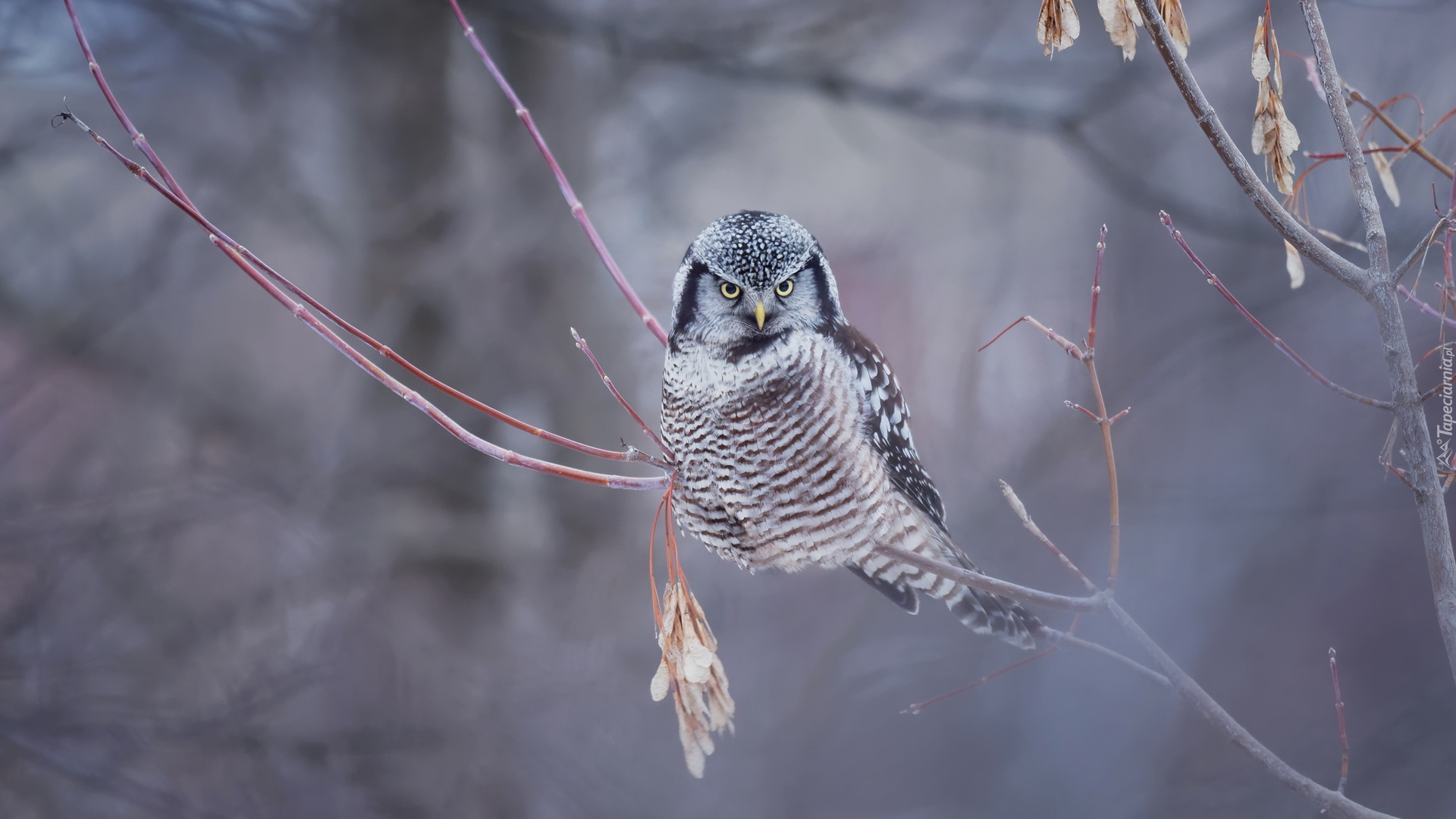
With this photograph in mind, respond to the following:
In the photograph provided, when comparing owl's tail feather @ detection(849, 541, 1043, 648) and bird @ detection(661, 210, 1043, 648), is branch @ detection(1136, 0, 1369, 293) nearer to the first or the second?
bird @ detection(661, 210, 1043, 648)

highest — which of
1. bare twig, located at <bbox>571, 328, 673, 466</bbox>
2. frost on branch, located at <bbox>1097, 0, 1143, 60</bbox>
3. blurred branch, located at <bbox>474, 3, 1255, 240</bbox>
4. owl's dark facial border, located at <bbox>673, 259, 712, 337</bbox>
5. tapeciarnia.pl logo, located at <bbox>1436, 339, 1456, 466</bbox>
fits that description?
blurred branch, located at <bbox>474, 3, 1255, 240</bbox>

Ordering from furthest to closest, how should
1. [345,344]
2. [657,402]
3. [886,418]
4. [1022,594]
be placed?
[657,402], [886,418], [1022,594], [345,344]

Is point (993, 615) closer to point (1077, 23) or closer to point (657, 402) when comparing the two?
point (1077, 23)

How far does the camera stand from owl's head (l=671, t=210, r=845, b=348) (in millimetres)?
557

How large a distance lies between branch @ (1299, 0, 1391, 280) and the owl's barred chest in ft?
1.21

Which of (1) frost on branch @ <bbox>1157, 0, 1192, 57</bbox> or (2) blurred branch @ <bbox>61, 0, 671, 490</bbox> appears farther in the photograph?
(1) frost on branch @ <bbox>1157, 0, 1192, 57</bbox>

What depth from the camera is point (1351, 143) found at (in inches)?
18.2

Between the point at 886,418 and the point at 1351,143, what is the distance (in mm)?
389

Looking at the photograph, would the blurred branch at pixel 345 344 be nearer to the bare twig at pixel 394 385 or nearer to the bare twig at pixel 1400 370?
the bare twig at pixel 394 385

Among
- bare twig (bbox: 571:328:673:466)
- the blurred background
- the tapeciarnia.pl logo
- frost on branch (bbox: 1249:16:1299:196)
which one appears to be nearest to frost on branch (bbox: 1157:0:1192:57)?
frost on branch (bbox: 1249:16:1299:196)

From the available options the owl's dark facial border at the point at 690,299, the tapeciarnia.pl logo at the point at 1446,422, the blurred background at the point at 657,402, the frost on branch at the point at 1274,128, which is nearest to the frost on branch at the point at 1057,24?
the frost on branch at the point at 1274,128

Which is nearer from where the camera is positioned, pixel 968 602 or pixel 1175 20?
pixel 1175 20

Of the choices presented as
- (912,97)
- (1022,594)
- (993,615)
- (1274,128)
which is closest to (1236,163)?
(1274,128)

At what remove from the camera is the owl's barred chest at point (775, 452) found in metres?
0.62
